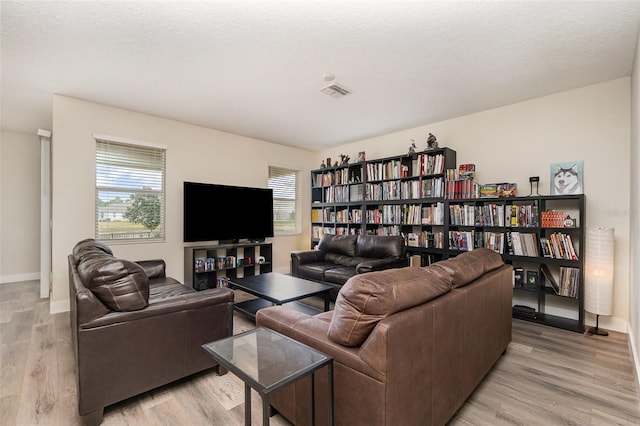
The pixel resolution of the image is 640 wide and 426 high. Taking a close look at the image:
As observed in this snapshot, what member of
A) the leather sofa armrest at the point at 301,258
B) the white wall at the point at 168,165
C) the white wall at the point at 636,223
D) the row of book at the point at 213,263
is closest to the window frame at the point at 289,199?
the white wall at the point at 168,165

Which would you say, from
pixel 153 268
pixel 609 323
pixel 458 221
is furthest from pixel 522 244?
pixel 153 268

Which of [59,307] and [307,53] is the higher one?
[307,53]

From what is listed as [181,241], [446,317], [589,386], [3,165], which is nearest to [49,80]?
[181,241]

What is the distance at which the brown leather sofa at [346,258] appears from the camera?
378 cm

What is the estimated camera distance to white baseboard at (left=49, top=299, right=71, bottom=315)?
3.54 metres

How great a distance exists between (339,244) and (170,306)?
3.05 m

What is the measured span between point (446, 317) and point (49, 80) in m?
4.33

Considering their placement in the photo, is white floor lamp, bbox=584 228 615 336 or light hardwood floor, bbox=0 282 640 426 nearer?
light hardwood floor, bbox=0 282 640 426

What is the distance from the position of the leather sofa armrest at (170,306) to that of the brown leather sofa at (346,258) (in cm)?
180

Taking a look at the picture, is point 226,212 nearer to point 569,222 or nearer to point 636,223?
point 569,222

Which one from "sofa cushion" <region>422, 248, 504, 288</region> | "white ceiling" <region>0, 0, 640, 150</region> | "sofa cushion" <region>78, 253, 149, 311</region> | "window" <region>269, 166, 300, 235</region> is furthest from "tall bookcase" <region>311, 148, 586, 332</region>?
"sofa cushion" <region>78, 253, 149, 311</region>

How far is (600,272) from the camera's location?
2.90 metres

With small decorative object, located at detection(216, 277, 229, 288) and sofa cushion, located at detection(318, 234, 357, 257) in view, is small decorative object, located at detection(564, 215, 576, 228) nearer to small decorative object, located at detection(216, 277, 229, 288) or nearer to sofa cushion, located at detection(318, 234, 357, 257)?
sofa cushion, located at detection(318, 234, 357, 257)

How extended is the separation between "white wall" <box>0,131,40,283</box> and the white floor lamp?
813 centimetres
